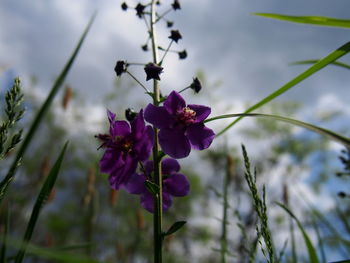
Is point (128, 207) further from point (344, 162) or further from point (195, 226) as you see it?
point (344, 162)

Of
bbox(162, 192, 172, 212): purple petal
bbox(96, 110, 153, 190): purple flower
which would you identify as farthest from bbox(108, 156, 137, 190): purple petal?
bbox(162, 192, 172, 212): purple petal

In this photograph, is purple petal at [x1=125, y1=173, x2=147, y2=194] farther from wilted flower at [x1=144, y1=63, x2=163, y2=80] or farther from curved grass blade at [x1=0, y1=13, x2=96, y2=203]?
curved grass blade at [x1=0, y1=13, x2=96, y2=203]

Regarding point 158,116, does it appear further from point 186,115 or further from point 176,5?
point 176,5

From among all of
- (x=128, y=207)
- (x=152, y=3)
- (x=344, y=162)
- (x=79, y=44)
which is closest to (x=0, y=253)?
(x=79, y=44)

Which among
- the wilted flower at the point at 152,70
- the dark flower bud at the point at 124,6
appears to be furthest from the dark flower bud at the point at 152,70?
the dark flower bud at the point at 124,6

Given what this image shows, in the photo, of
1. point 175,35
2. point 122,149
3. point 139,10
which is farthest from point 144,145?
point 139,10
